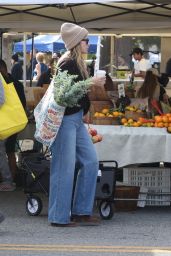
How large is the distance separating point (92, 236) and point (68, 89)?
4.34 feet

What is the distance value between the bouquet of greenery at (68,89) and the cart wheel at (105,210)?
1255mm

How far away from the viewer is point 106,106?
30.3 ft

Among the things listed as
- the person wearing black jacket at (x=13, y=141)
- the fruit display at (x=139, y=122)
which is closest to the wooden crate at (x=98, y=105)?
the fruit display at (x=139, y=122)

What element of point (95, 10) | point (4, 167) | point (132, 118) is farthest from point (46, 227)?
point (95, 10)

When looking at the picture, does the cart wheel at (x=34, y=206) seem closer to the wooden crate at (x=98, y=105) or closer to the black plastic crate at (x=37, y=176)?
the black plastic crate at (x=37, y=176)

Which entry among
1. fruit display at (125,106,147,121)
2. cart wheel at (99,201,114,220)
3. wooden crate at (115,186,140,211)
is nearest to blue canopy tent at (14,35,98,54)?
fruit display at (125,106,147,121)

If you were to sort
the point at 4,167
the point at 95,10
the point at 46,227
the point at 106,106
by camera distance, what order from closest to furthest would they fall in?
the point at 46,227 → the point at 106,106 → the point at 4,167 → the point at 95,10

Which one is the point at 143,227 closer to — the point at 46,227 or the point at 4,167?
the point at 46,227

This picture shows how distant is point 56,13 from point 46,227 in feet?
13.9

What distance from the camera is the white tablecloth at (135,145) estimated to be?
8266 mm

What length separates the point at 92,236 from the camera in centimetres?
726

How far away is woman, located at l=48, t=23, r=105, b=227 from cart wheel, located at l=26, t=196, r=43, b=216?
0.58 m

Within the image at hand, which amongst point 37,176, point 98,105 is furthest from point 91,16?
point 37,176

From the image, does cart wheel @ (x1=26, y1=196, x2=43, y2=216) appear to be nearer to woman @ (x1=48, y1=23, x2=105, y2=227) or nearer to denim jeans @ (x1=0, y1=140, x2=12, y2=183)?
woman @ (x1=48, y1=23, x2=105, y2=227)
